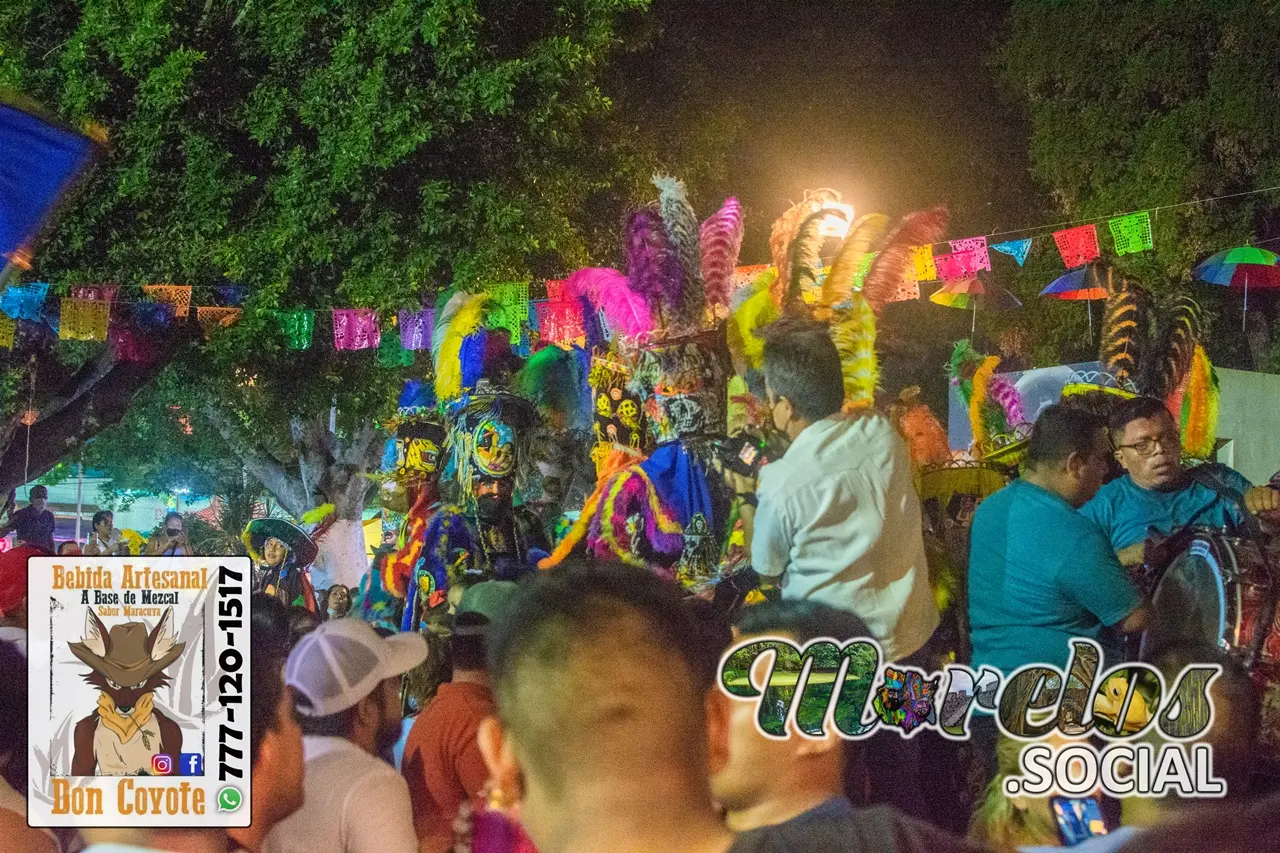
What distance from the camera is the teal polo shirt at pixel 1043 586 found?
3652mm

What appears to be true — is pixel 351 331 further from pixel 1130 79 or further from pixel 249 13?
pixel 1130 79

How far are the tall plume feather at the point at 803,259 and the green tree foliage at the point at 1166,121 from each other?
7.43m

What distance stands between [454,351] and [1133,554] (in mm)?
2717

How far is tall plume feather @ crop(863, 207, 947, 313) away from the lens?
401cm

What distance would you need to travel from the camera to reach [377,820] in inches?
142

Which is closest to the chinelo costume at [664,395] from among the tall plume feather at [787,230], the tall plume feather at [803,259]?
the tall plume feather at [787,230]

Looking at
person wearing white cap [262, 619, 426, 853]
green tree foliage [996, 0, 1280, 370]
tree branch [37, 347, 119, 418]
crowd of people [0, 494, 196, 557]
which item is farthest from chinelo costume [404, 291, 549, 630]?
green tree foliage [996, 0, 1280, 370]

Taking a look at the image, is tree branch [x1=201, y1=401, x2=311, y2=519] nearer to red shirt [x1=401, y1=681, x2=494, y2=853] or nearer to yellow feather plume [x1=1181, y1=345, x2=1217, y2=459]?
red shirt [x1=401, y1=681, x2=494, y2=853]

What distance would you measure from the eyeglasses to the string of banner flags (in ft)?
6.65

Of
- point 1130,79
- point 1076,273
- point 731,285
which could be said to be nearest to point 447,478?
point 731,285

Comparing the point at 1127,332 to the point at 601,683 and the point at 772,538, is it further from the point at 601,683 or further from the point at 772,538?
the point at 601,683

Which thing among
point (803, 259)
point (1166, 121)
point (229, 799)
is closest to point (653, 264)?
point (803, 259)

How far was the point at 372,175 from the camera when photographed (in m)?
7.36

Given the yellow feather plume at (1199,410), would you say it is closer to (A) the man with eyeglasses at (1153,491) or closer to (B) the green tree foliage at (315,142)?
(A) the man with eyeglasses at (1153,491)
